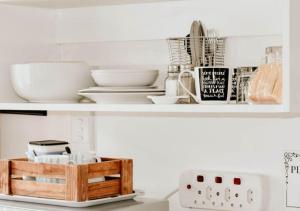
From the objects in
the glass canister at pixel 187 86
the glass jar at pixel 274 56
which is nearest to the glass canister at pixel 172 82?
the glass canister at pixel 187 86

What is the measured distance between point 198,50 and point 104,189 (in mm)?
427

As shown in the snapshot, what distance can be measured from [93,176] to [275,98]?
0.50 m

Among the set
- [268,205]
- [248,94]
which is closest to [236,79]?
[248,94]

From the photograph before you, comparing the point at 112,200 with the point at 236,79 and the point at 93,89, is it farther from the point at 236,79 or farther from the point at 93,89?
the point at 236,79

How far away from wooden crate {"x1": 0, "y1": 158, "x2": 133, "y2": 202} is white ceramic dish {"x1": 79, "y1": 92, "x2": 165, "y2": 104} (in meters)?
0.15

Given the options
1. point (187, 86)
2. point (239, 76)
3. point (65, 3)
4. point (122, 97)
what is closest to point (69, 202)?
point (122, 97)

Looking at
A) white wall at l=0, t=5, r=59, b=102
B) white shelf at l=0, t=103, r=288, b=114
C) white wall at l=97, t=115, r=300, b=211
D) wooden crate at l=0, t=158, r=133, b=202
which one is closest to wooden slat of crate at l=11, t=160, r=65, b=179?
wooden crate at l=0, t=158, r=133, b=202

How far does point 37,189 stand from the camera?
71.7 inches

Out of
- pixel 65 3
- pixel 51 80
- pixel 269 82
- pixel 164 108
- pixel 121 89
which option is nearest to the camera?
pixel 269 82

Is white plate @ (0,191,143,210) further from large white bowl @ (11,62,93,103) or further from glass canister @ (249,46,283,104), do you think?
glass canister @ (249,46,283,104)

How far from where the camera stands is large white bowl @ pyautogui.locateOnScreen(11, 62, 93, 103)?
1.95 metres

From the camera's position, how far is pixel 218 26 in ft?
6.39

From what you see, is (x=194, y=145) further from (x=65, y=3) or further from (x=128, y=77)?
(x=65, y=3)

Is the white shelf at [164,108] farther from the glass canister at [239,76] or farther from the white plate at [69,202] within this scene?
the white plate at [69,202]
